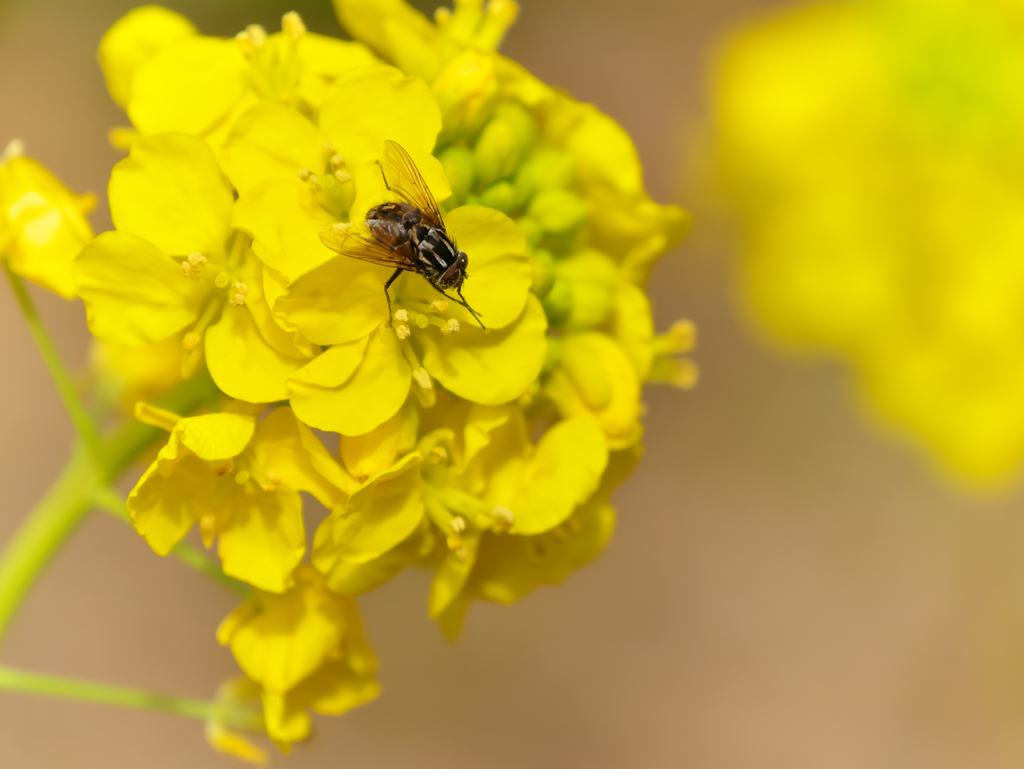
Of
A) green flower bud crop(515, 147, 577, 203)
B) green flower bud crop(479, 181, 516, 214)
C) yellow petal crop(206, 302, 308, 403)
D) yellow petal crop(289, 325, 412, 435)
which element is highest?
green flower bud crop(515, 147, 577, 203)

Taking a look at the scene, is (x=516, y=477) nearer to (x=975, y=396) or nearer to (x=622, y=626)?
(x=975, y=396)

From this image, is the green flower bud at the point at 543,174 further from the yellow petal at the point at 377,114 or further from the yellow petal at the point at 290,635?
the yellow petal at the point at 290,635

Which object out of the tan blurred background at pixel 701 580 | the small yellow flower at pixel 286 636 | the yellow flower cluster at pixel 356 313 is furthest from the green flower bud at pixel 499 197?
the tan blurred background at pixel 701 580

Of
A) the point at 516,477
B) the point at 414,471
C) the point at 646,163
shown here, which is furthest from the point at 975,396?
the point at 414,471

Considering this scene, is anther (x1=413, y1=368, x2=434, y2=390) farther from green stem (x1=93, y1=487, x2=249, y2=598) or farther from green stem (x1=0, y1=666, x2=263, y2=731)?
green stem (x1=0, y1=666, x2=263, y2=731)

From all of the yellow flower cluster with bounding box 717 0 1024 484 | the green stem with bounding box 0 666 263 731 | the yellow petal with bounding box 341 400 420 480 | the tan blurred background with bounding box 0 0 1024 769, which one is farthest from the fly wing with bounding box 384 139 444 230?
the tan blurred background with bounding box 0 0 1024 769

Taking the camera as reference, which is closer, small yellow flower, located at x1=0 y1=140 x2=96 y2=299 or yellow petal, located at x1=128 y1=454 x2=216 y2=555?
yellow petal, located at x1=128 y1=454 x2=216 y2=555
